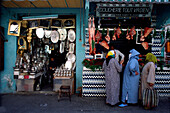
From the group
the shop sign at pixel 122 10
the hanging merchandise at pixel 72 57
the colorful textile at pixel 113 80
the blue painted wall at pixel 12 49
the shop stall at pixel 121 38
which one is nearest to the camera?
the colorful textile at pixel 113 80

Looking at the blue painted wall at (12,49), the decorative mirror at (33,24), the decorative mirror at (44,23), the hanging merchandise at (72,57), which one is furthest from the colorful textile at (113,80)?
the decorative mirror at (33,24)

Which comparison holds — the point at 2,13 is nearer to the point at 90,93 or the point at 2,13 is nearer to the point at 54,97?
the point at 54,97

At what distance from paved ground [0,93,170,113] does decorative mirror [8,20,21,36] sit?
3078 mm

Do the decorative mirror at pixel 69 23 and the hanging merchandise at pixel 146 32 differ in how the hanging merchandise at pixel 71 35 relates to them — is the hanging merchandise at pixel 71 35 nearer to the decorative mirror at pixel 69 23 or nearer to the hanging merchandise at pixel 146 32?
the decorative mirror at pixel 69 23

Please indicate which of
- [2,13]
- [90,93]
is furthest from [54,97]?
[2,13]

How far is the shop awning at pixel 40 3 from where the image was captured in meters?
6.06

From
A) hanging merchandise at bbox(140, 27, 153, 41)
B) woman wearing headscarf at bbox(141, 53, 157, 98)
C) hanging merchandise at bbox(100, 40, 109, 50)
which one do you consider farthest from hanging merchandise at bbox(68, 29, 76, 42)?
woman wearing headscarf at bbox(141, 53, 157, 98)

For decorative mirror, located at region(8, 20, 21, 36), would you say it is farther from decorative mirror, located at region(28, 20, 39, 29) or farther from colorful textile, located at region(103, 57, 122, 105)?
colorful textile, located at region(103, 57, 122, 105)

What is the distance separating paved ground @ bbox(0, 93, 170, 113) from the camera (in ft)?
15.1

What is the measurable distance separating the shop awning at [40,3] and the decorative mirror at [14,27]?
793mm

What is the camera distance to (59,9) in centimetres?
689

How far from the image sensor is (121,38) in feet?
22.5

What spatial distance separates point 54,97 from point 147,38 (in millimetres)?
5409

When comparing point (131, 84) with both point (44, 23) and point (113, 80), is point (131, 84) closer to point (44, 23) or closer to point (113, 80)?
point (113, 80)
